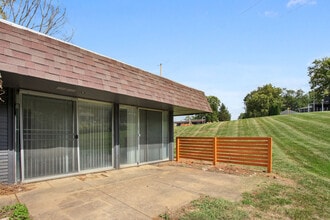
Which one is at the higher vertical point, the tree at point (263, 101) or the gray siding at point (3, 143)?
the tree at point (263, 101)

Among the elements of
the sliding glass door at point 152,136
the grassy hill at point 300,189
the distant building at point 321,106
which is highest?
the distant building at point 321,106

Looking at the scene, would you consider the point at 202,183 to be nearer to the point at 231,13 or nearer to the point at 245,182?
the point at 245,182

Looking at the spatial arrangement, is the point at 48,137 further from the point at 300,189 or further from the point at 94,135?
the point at 300,189

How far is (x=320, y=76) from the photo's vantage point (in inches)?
1538

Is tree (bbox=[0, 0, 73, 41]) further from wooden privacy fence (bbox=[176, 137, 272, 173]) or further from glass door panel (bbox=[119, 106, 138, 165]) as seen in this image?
wooden privacy fence (bbox=[176, 137, 272, 173])

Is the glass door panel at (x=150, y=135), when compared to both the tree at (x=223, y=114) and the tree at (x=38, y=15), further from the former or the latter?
the tree at (x=223, y=114)

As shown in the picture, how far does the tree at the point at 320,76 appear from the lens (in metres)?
37.7

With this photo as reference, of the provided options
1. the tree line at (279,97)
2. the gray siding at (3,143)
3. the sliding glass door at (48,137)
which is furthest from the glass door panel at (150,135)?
the tree line at (279,97)

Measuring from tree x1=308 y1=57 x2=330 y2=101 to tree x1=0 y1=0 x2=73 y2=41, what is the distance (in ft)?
135

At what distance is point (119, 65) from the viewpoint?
5.66 meters

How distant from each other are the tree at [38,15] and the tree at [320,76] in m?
41.1

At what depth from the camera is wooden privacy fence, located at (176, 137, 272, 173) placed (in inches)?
259

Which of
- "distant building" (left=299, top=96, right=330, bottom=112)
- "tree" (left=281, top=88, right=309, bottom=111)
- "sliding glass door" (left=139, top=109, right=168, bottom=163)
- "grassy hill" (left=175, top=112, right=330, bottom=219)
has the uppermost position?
"tree" (left=281, top=88, right=309, bottom=111)

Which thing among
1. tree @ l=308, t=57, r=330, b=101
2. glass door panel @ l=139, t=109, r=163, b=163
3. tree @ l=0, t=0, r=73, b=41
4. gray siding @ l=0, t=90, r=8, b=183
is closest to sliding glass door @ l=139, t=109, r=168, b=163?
glass door panel @ l=139, t=109, r=163, b=163
